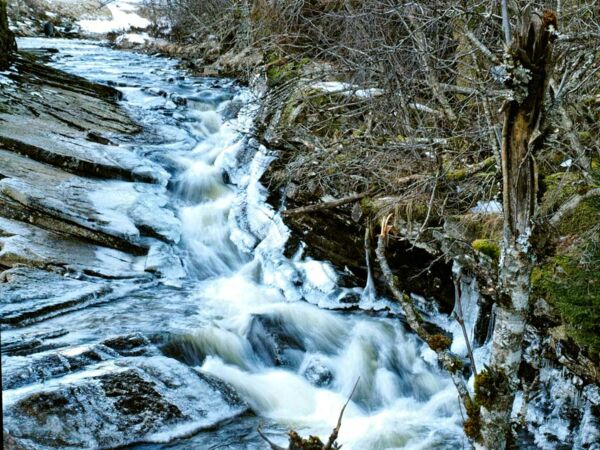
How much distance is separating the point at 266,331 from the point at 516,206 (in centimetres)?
488

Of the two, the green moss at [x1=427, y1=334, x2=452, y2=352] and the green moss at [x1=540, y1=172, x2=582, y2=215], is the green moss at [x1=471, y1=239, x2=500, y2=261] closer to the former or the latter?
the green moss at [x1=540, y1=172, x2=582, y2=215]

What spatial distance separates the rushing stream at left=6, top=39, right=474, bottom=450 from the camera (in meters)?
6.68

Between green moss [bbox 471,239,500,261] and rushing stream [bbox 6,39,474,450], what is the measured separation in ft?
4.70

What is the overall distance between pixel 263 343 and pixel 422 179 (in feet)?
9.09

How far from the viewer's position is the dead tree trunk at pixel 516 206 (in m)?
3.31

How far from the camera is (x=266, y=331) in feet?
26.1

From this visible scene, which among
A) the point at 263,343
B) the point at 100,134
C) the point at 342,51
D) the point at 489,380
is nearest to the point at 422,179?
the point at 263,343

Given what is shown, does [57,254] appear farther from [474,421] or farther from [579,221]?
[474,421]

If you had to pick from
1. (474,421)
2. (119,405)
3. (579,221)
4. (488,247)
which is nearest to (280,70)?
(488,247)

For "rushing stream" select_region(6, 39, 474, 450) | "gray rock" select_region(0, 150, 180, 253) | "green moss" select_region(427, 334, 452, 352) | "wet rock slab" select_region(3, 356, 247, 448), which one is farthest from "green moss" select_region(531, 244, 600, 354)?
"gray rock" select_region(0, 150, 180, 253)

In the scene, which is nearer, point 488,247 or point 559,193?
point 559,193

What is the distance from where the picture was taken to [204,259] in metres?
10.1

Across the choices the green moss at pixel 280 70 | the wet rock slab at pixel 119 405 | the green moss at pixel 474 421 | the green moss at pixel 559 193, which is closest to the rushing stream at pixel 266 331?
the wet rock slab at pixel 119 405

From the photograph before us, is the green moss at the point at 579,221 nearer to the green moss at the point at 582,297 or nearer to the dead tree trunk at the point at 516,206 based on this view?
the green moss at the point at 582,297
